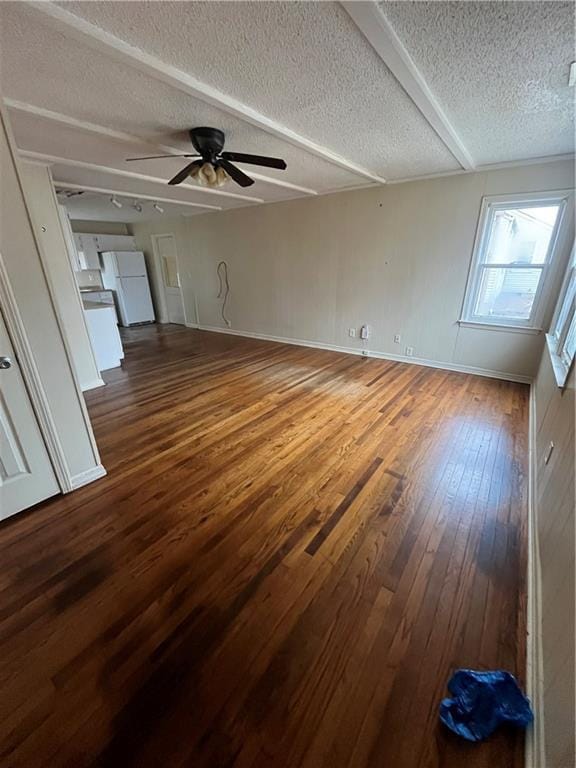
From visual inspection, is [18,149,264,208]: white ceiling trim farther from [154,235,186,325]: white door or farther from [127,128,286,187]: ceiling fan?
[154,235,186,325]: white door

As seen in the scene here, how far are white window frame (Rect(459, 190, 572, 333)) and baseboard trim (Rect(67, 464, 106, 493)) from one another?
4446mm

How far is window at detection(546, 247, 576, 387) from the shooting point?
91.6 inches

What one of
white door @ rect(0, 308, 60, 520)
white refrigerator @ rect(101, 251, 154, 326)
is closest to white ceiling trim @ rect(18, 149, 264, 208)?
white door @ rect(0, 308, 60, 520)

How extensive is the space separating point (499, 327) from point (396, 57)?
3.29 m

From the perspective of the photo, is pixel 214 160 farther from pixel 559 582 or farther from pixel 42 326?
pixel 559 582

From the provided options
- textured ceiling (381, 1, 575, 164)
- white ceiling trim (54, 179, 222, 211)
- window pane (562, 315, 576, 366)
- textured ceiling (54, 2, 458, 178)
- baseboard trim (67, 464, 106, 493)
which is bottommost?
baseboard trim (67, 464, 106, 493)

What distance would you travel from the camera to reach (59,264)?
3.57 m

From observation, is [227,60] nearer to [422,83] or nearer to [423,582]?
[422,83]

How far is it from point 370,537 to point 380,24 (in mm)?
2547

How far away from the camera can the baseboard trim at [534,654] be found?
0.95 meters

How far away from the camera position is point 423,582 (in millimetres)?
1517

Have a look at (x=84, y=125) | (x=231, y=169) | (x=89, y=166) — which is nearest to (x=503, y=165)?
(x=231, y=169)

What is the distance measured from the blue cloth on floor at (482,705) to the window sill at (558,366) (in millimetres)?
1683

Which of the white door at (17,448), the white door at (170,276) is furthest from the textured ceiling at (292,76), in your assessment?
the white door at (170,276)
